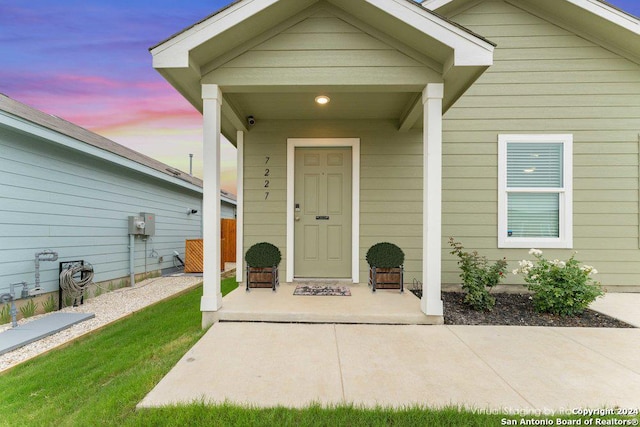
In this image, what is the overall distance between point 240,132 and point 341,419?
4074 millimetres

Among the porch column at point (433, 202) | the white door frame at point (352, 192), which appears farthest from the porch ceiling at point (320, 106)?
the porch column at point (433, 202)

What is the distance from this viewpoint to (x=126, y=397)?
1861 mm

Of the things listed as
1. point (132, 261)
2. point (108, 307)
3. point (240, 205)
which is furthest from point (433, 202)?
point (132, 261)

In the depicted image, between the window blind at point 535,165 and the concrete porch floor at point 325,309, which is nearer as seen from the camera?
the concrete porch floor at point 325,309

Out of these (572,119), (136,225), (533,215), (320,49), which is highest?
(320,49)

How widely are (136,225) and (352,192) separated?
4.51 m

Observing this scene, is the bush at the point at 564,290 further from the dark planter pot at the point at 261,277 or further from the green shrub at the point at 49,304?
the green shrub at the point at 49,304

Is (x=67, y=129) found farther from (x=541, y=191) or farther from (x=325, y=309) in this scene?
(x=541, y=191)

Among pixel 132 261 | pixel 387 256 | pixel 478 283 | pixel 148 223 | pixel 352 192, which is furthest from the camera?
pixel 148 223

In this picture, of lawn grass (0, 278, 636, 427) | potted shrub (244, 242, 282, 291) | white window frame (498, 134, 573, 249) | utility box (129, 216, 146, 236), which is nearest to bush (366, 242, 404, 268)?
potted shrub (244, 242, 282, 291)

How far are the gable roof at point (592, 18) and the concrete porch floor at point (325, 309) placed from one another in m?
4.18

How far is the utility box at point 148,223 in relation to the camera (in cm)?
643

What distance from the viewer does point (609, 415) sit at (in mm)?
1663

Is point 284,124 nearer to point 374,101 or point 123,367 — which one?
point 374,101
